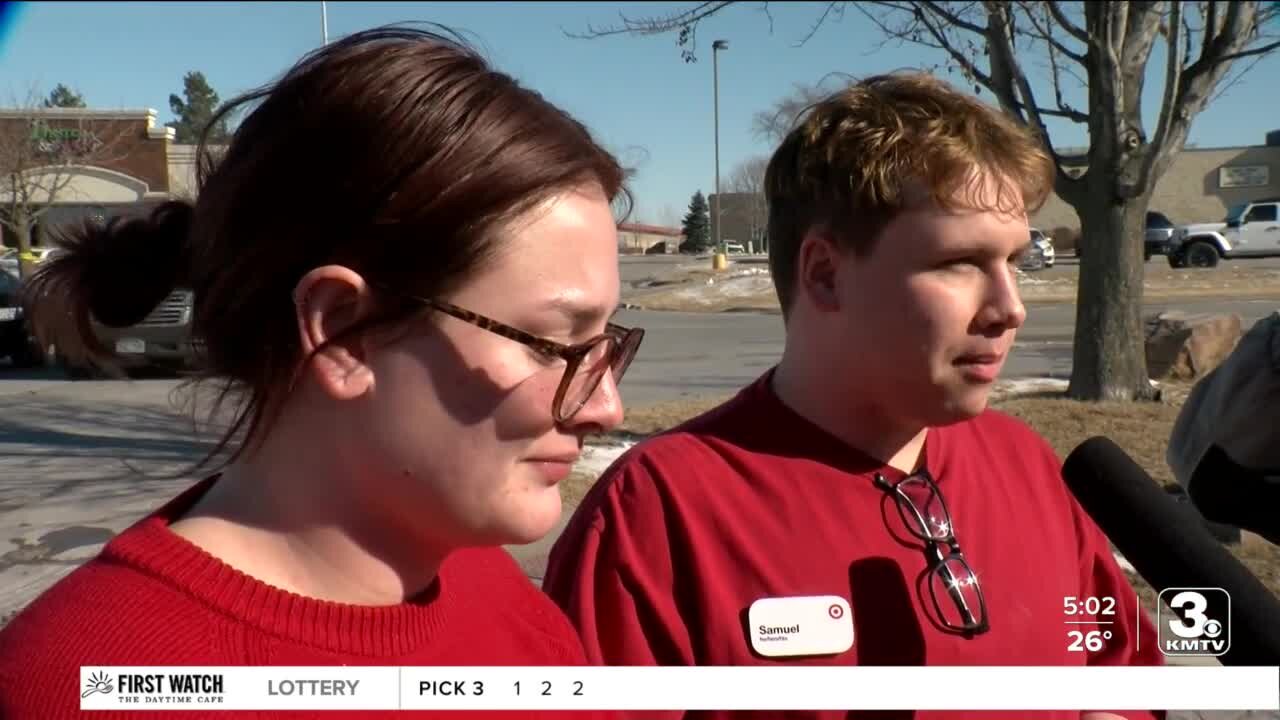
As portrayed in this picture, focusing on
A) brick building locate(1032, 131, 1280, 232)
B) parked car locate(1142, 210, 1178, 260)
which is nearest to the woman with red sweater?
parked car locate(1142, 210, 1178, 260)

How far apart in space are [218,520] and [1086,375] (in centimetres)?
917

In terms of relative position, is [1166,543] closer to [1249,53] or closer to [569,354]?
[569,354]

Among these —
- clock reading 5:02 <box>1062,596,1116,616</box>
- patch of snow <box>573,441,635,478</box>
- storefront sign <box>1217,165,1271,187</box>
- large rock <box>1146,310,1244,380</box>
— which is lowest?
patch of snow <box>573,441,635,478</box>

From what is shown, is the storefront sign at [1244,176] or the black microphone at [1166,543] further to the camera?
the storefront sign at [1244,176]

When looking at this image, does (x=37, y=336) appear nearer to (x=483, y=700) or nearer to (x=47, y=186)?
(x=483, y=700)

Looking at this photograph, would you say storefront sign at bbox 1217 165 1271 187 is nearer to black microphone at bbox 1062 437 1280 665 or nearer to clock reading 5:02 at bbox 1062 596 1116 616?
clock reading 5:02 at bbox 1062 596 1116 616

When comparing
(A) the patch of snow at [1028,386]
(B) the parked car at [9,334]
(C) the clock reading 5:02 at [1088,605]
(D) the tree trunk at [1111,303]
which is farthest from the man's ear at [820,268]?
(B) the parked car at [9,334]

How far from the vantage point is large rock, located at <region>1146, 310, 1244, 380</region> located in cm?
1062

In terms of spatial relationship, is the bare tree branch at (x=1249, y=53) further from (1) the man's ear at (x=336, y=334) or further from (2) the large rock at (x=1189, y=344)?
(1) the man's ear at (x=336, y=334)

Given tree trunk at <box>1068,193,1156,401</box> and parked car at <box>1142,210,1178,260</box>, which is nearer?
tree trunk at <box>1068,193,1156,401</box>

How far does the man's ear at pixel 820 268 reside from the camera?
1.85 meters

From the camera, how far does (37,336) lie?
1623mm

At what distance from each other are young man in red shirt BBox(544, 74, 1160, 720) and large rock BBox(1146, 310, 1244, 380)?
9775 millimetres

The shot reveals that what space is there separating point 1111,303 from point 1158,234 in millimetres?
13763
